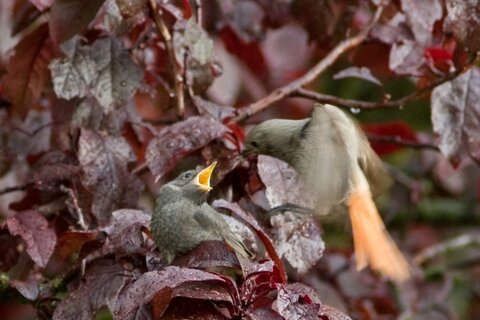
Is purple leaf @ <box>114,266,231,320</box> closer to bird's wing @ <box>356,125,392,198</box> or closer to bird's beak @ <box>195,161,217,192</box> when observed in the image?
bird's beak @ <box>195,161,217,192</box>

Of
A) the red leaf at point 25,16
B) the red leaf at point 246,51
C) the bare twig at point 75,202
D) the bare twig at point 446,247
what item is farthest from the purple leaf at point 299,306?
the bare twig at point 446,247

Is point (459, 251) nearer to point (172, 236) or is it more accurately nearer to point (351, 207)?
point (351, 207)

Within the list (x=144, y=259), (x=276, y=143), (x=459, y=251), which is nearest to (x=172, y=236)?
(x=144, y=259)

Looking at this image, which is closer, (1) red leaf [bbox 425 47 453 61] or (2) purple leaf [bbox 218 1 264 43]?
(1) red leaf [bbox 425 47 453 61]

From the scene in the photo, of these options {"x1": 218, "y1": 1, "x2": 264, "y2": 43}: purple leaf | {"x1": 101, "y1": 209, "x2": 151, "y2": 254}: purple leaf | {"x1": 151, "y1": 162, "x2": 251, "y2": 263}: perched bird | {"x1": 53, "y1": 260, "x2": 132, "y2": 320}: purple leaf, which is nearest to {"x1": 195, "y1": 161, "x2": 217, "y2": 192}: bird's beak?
{"x1": 151, "y1": 162, "x2": 251, "y2": 263}: perched bird

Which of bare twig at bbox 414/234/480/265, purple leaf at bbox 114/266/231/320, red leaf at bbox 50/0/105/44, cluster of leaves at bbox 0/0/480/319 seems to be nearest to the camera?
purple leaf at bbox 114/266/231/320

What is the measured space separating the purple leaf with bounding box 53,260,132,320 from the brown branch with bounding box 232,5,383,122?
0.65 metres

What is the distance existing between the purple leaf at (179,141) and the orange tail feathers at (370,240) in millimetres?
328

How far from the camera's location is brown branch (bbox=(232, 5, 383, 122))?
253cm

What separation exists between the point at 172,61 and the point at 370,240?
59 cm

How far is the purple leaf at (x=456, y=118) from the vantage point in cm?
254

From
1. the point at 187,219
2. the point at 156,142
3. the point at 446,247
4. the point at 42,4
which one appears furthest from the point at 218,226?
the point at 446,247

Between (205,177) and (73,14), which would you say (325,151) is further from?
(73,14)

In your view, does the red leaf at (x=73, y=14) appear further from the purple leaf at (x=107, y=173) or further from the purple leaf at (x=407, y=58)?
the purple leaf at (x=407, y=58)
